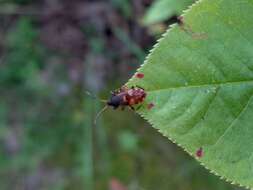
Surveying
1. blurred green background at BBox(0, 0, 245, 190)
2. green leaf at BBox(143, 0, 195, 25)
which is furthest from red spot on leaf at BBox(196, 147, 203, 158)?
blurred green background at BBox(0, 0, 245, 190)

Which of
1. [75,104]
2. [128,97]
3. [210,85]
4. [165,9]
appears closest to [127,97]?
[128,97]

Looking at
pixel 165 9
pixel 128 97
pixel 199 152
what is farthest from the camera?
pixel 165 9

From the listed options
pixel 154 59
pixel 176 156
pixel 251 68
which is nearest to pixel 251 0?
pixel 251 68

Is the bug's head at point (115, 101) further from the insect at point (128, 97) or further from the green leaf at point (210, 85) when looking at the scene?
the green leaf at point (210, 85)

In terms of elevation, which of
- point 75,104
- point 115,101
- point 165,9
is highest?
point 165,9

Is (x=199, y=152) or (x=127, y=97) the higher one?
(x=127, y=97)

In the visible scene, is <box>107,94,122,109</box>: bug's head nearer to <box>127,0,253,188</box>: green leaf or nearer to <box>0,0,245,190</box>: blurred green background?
<box>127,0,253,188</box>: green leaf

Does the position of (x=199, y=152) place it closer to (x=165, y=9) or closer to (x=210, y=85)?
(x=210, y=85)
